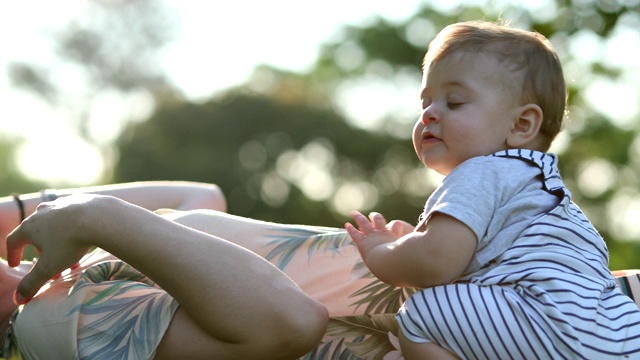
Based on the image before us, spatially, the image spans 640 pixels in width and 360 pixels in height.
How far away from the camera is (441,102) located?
92.4 inches

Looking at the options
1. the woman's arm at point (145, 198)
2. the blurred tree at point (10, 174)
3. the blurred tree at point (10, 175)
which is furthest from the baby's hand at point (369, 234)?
the blurred tree at point (10, 174)

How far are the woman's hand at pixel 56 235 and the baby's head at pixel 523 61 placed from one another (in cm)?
95

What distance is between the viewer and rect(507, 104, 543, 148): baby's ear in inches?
91.0

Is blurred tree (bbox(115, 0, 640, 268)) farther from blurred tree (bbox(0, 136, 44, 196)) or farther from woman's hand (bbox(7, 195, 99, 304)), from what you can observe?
woman's hand (bbox(7, 195, 99, 304))

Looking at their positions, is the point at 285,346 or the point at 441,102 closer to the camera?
the point at 285,346

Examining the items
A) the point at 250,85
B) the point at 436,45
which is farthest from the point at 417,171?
the point at 436,45

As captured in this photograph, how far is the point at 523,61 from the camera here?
2330 millimetres

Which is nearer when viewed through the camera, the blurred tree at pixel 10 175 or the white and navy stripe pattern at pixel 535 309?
the white and navy stripe pattern at pixel 535 309

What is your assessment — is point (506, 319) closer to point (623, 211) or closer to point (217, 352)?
point (217, 352)

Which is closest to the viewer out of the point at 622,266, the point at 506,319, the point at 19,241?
the point at 506,319

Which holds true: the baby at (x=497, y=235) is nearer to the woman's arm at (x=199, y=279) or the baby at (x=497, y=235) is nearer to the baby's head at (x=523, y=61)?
the baby's head at (x=523, y=61)

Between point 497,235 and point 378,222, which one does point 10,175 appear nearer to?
point 378,222

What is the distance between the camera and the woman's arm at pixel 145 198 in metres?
3.32

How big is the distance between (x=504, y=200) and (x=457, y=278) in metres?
0.20
